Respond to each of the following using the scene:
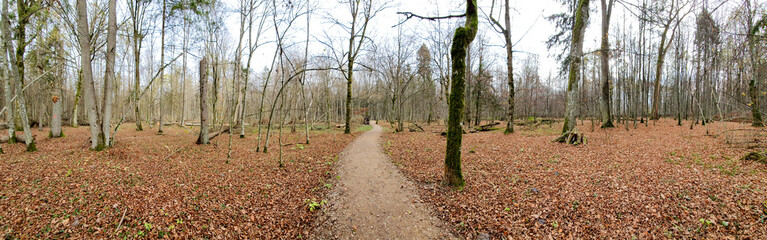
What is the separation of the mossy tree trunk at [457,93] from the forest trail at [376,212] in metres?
0.94

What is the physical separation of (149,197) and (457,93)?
566 centimetres

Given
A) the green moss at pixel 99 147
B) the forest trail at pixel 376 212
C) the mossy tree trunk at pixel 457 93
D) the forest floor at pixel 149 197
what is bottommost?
the forest trail at pixel 376 212

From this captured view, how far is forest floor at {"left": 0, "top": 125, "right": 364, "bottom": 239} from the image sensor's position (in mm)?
3244

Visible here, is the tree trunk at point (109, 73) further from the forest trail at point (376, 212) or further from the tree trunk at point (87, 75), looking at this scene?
the forest trail at point (376, 212)

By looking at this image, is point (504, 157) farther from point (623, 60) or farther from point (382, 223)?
point (623, 60)

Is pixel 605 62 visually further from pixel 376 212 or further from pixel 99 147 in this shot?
pixel 99 147

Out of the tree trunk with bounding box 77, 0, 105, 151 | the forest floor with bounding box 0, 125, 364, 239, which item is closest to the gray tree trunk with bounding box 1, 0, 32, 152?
the forest floor with bounding box 0, 125, 364, 239

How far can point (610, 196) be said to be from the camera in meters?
3.94

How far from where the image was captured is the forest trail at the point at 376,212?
12.0 feet

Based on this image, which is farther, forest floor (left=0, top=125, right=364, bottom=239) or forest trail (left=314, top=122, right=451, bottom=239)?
forest trail (left=314, top=122, right=451, bottom=239)

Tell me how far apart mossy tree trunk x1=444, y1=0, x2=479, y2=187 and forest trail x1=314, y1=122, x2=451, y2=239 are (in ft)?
3.10

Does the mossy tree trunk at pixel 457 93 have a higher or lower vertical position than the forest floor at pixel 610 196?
higher

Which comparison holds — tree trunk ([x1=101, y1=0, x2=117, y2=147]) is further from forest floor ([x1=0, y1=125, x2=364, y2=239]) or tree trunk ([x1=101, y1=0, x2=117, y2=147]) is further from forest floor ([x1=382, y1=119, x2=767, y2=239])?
forest floor ([x1=382, y1=119, x2=767, y2=239])

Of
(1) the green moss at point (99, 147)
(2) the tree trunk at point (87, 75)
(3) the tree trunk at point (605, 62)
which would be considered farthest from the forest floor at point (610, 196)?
(2) the tree trunk at point (87, 75)
